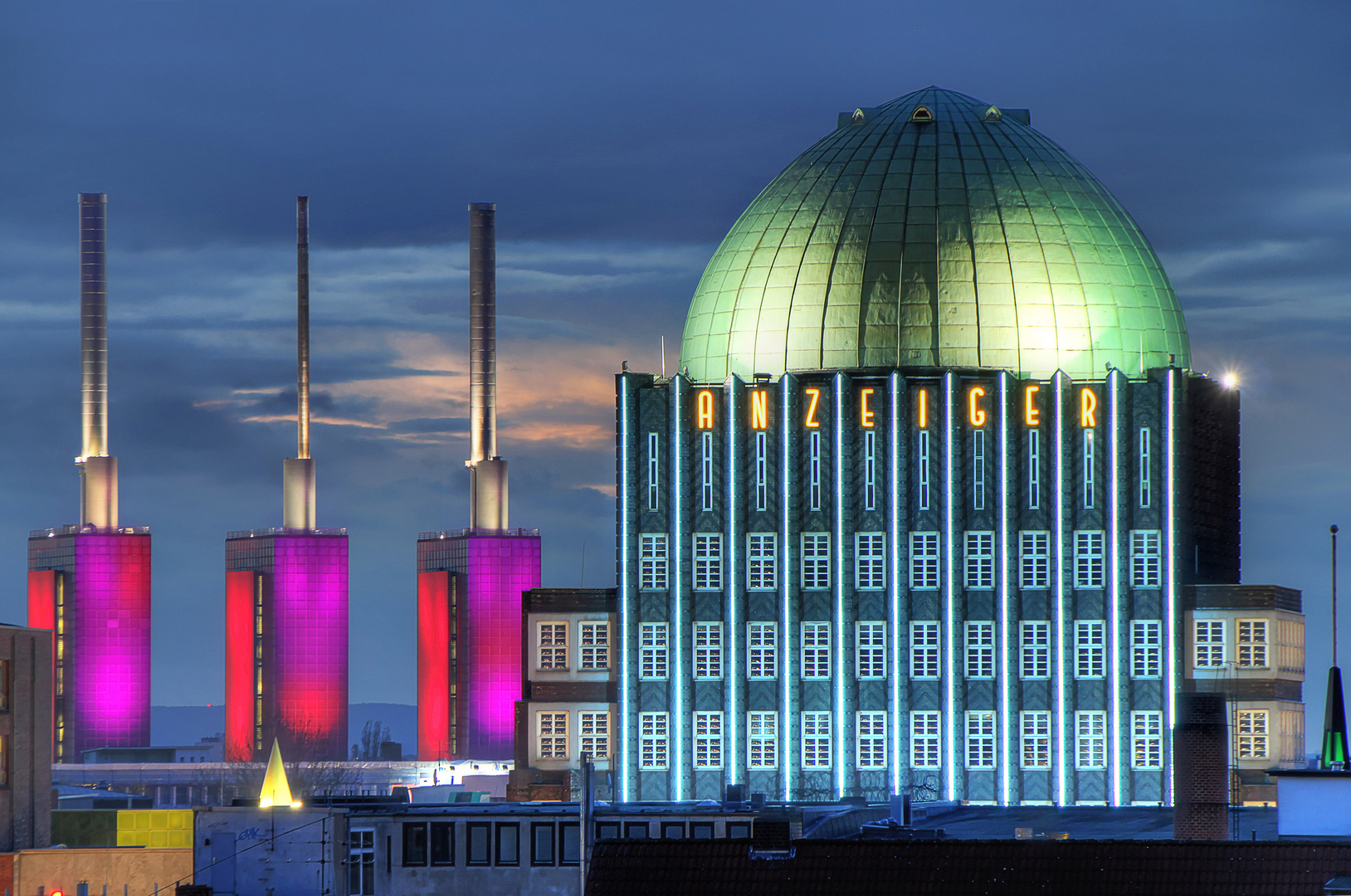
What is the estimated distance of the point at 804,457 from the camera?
13038 centimetres

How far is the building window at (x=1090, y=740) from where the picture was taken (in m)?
127

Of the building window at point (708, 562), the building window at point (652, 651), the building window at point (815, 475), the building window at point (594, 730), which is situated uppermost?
the building window at point (815, 475)

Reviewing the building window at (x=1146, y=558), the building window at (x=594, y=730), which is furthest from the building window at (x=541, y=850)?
the building window at (x=1146, y=558)

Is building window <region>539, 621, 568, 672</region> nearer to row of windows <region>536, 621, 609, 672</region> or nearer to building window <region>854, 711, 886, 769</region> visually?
row of windows <region>536, 621, 609, 672</region>

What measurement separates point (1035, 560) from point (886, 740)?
10.8 m

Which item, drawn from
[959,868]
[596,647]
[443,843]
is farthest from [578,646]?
[959,868]

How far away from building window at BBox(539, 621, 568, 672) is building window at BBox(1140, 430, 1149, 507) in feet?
91.9

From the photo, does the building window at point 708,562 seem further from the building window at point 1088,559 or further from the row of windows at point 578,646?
the building window at point 1088,559

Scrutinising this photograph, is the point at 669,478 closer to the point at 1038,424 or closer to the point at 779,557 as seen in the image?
the point at 779,557

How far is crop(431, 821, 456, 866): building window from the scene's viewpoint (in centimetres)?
8750

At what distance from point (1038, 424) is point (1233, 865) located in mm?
63141

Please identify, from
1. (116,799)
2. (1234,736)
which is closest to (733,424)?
(1234,736)

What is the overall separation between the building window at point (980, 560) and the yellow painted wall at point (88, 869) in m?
39.6

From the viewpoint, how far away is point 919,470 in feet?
425
